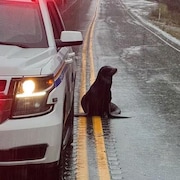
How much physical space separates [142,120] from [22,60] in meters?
3.94

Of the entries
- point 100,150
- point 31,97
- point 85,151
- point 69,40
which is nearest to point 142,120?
point 100,150

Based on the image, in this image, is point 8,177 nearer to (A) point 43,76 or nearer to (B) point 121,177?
(A) point 43,76

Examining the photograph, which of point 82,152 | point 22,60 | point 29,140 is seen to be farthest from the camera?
point 82,152

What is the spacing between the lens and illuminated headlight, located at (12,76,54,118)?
182 inches

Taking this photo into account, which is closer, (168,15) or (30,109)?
(30,109)

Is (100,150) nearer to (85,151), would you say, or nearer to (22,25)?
A: (85,151)

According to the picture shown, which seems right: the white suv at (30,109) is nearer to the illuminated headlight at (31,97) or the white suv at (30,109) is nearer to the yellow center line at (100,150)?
the illuminated headlight at (31,97)

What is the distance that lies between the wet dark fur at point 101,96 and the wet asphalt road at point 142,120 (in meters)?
0.24

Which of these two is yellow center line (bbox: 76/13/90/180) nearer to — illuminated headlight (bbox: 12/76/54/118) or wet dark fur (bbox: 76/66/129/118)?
wet dark fur (bbox: 76/66/129/118)

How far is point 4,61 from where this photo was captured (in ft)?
15.7

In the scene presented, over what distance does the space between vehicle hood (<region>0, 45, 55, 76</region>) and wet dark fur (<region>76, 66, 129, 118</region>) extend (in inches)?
117

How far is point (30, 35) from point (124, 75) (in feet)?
25.9

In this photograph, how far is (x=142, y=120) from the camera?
8.52 m

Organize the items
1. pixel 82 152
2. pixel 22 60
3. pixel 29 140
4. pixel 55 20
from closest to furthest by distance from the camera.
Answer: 1. pixel 29 140
2. pixel 22 60
3. pixel 82 152
4. pixel 55 20
